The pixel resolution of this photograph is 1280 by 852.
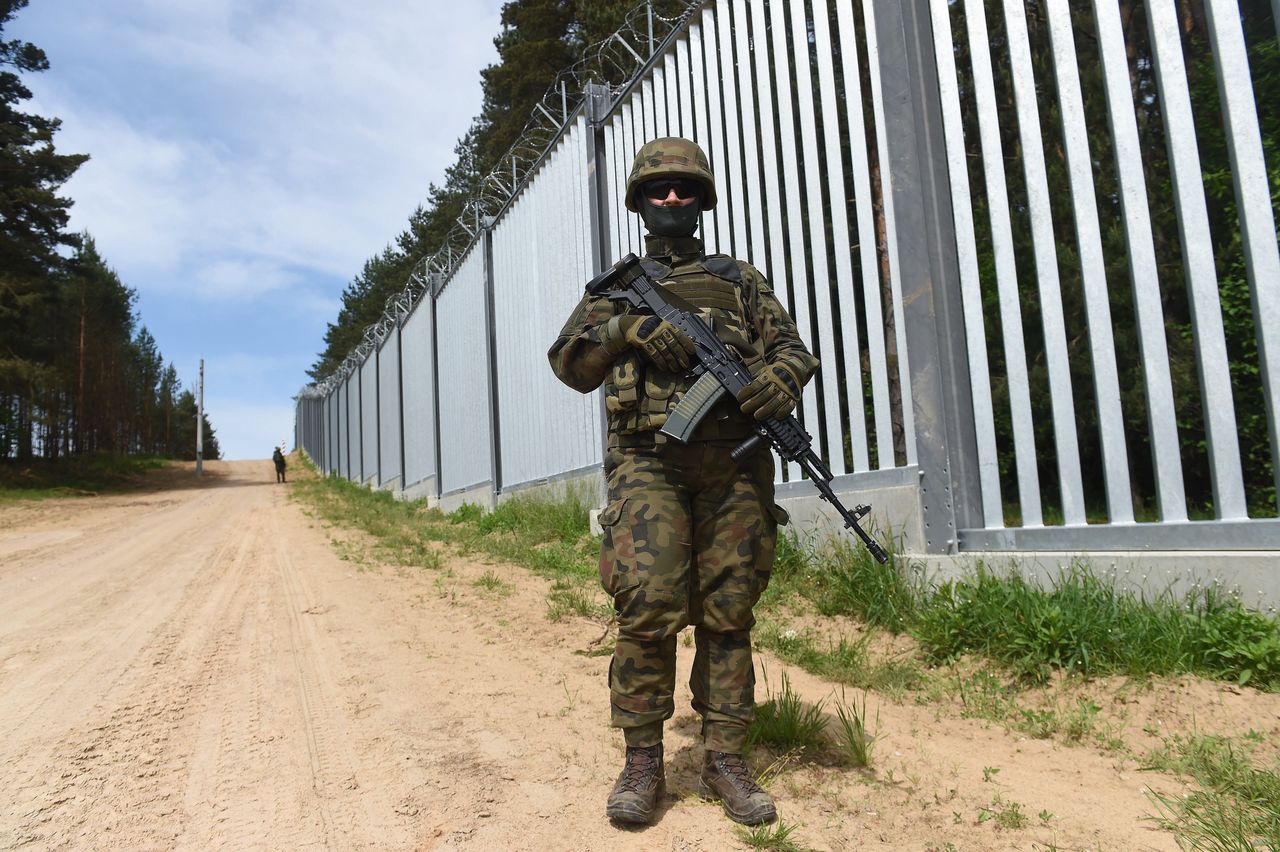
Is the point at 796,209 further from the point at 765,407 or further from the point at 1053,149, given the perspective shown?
the point at 1053,149

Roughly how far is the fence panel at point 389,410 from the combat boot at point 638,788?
14.6 m

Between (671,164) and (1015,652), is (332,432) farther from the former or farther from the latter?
(671,164)

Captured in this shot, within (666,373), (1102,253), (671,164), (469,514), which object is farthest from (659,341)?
(469,514)

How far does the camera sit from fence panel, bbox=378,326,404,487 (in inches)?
661

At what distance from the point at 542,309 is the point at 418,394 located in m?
7.11

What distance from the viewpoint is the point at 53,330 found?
1170 inches

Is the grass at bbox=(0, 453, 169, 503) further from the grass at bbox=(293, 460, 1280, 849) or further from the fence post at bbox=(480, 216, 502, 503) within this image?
the grass at bbox=(293, 460, 1280, 849)

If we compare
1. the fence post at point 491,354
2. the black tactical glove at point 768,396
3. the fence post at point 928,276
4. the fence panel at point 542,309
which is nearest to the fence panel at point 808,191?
the fence post at point 928,276

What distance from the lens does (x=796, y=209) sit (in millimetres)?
4668

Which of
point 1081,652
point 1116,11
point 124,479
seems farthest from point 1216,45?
point 124,479

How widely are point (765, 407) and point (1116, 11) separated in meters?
2.49

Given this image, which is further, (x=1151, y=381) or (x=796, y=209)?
(x=796, y=209)

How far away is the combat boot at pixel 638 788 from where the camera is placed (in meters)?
2.15

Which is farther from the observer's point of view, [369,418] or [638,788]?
[369,418]
